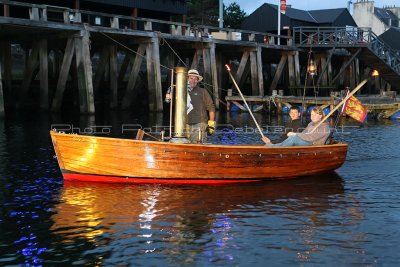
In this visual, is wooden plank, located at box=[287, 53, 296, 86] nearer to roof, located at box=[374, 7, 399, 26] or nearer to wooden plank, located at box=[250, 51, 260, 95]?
wooden plank, located at box=[250, 51, 260, 95]

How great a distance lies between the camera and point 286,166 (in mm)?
12047

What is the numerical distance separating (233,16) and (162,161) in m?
52.9

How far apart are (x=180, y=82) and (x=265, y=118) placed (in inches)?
744

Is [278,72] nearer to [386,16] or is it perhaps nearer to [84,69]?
[84,69]

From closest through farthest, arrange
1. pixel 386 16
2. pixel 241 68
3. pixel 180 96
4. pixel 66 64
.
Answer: pixel 180 96
pixel 66 64
pixel 241 68
pixel 386 16

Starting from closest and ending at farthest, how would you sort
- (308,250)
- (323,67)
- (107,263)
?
(107,263) < (308,250) < (323,67)

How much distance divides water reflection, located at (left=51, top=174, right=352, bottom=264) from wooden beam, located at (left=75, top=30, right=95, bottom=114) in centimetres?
1524

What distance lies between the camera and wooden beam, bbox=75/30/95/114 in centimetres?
2562

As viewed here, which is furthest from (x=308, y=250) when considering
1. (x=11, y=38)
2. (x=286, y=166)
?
(x=11, y=38)

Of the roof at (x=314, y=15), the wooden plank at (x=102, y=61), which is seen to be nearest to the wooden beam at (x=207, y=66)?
the wooden plank at (x=102, y=61)

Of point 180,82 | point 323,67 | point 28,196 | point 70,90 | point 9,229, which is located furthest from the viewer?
point 323,67

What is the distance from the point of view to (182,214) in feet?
30.0

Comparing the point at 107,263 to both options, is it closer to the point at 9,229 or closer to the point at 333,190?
→ the point at 9,229

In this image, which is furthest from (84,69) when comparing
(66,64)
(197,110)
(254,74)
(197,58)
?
(197,110)
